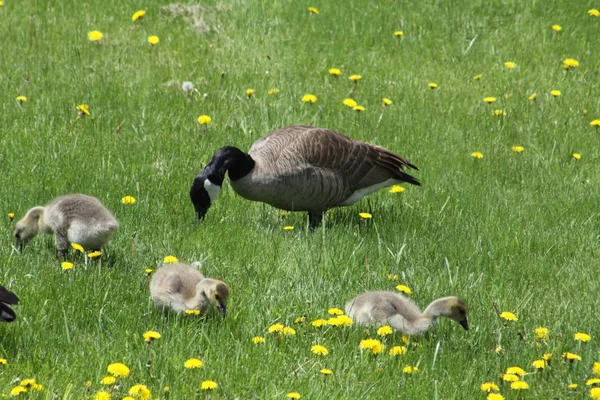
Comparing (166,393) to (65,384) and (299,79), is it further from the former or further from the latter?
(299,79)

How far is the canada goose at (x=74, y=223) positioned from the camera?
20.4 ft

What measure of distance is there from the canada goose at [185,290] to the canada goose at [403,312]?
0.86 metres

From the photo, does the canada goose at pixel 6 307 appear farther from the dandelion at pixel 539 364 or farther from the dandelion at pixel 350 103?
the dandelion at pixel 350 103

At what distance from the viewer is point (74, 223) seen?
6.24 m

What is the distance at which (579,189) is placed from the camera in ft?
29.6

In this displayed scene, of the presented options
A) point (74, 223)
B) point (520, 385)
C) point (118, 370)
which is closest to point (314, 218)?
point (74, 223)

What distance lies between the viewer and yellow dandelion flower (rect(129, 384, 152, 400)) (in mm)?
4449

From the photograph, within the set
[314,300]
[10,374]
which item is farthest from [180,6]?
[10,374]

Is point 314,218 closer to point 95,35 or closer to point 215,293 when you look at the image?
point 215,293

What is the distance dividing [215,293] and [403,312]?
1156mm

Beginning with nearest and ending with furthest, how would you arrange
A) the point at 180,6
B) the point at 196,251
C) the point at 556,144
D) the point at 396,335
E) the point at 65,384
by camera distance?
1. the point at 65,384
2. the point at 396,335
3. the point at 196,251
4. the point at 556,144
5. the point at 180,6

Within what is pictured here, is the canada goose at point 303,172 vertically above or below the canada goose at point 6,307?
below

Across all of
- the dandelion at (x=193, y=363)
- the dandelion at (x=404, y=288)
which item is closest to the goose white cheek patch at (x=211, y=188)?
the dandelion at (x=404, y=288)

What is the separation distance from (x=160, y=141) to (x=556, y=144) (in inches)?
165
